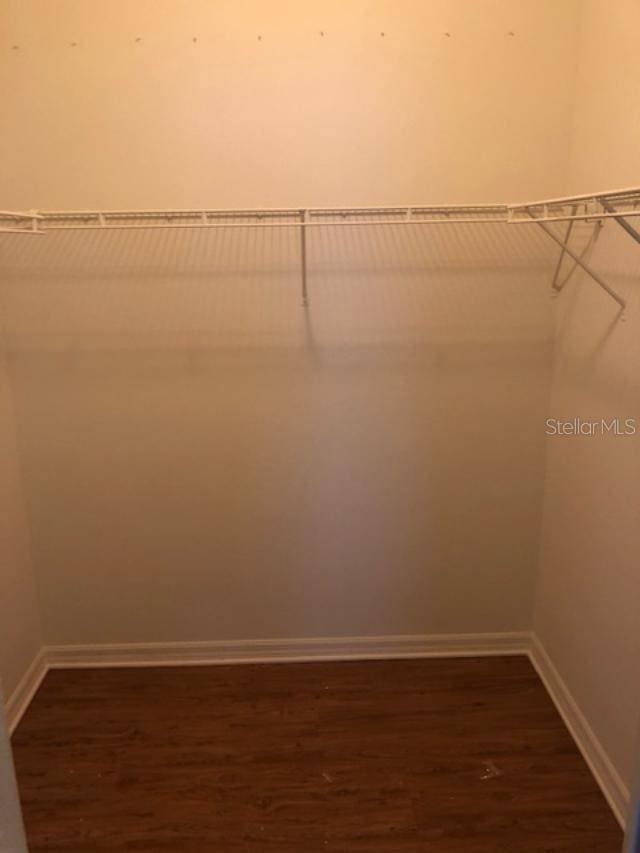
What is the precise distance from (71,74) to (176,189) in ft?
1.50

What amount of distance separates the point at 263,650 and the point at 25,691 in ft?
2.91

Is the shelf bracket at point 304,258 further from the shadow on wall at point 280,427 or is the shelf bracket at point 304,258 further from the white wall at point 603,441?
the white wall at point 603,441

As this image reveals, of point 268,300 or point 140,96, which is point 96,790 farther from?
point 140,96

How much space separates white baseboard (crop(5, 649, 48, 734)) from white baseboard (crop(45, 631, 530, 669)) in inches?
1.8

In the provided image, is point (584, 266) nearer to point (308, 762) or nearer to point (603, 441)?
point (603, 441)

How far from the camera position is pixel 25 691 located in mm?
2289

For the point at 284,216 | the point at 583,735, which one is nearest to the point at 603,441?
the point at 583,735

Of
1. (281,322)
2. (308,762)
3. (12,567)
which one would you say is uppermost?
(281,322)

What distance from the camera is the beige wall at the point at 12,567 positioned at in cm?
215

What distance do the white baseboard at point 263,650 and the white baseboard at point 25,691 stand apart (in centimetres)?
5

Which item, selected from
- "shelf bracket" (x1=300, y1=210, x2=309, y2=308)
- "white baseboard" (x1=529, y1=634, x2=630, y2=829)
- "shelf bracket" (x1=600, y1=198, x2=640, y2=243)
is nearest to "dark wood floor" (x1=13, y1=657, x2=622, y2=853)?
"white baseboard" (x1=529, y1=634, x2=630, y2=829)

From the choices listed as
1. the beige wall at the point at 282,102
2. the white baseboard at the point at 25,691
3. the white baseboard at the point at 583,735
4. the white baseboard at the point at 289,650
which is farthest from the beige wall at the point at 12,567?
the white baseboard at the point at 583,735

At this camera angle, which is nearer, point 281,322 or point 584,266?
point 584,266

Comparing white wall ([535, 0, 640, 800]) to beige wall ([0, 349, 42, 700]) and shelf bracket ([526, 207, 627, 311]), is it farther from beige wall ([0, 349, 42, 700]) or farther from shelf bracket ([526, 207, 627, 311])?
beige wall ([0, 349, 42, 700])
